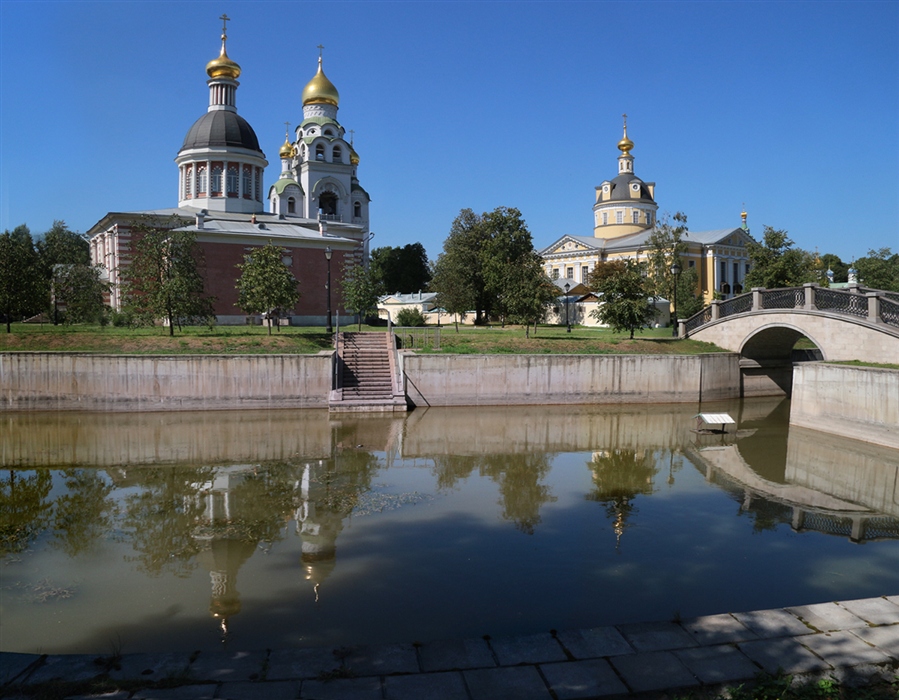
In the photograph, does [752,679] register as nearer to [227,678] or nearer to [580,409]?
[227,678]

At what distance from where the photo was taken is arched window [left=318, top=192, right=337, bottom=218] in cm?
6500

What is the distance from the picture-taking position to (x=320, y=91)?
64.6 meters

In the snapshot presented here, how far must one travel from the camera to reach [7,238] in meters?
33.9

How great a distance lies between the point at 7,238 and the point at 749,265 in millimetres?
74643

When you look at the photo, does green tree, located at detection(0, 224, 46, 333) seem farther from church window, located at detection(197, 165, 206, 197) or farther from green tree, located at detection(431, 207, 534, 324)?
green tree, located at detection(431, 207, 534, 324)

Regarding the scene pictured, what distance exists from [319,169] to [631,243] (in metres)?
36.7

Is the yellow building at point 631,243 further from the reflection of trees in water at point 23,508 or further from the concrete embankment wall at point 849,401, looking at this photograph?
the reflection of trees in water at point 23,508

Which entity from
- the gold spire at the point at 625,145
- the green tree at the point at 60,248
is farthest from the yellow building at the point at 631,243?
the green tree at the point at 60,248

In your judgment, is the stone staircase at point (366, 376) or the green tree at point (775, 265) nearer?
the stone staircase at point (366, 376)

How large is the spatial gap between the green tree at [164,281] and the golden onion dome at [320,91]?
3438 centimetres

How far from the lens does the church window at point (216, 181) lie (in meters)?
54.1

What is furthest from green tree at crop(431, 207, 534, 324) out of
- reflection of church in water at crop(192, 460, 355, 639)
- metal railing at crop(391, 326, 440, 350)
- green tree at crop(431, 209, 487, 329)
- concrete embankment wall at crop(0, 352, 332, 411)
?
reflection of church in water at crop(192, 460, 355, 639)

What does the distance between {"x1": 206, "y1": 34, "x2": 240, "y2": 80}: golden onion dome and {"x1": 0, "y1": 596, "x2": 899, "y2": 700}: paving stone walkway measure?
56821mm

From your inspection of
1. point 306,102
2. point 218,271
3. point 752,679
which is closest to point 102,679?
point 752,679
